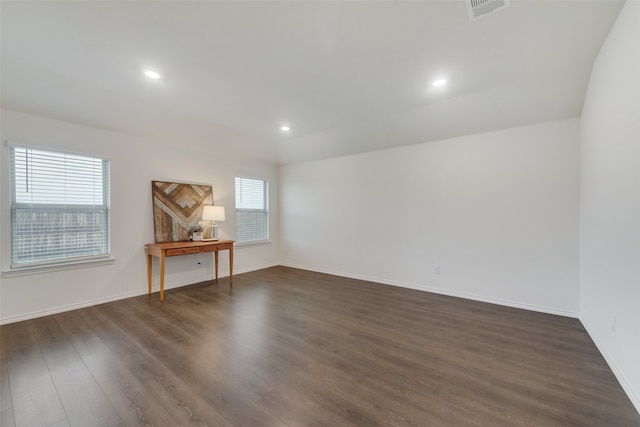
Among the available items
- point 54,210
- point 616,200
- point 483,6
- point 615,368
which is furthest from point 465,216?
point 54,210

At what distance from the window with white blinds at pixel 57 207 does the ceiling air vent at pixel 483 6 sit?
4.51 metres

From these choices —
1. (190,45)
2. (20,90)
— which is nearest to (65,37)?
(190,45)

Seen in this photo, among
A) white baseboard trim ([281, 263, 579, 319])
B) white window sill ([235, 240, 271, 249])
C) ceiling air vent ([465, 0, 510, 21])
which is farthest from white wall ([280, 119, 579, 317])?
ceiling air vent ([465, 0, 510, 21])

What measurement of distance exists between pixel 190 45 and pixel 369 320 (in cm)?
327

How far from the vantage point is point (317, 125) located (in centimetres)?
412

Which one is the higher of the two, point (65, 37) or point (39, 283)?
point (65, 37)

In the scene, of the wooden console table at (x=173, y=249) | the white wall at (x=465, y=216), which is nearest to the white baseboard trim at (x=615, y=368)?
the white wall at (x=465, y=216)

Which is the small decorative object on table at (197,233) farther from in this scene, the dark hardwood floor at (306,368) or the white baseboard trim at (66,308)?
the dark hardwood floor at (306,368)

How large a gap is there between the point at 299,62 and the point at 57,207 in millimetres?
3474

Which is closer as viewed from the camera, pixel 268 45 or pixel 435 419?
pixel 435 419

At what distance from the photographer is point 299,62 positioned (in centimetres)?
240

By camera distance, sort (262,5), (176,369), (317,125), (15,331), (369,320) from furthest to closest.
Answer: (317,125), (369,320), (15,331), (176,369), (262,5)

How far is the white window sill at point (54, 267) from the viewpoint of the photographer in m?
2.87

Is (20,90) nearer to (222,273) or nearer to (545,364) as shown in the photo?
(222,273)
